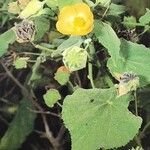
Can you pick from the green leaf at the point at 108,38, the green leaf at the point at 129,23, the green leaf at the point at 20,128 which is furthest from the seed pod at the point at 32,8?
the green leaf at the point at 20,128

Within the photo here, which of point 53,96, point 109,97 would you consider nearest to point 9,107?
point 53,96

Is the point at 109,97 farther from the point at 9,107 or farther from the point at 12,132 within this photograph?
the point at 9,107

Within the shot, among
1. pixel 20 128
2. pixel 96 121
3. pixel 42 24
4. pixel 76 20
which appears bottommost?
pixel 20 128

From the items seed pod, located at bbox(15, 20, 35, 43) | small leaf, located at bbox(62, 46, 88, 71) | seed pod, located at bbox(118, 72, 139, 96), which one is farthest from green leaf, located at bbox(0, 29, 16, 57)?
seed pod, located at bbox(118, 72, 139, 96)

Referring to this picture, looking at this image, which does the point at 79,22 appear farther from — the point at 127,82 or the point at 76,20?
the point at 127,82

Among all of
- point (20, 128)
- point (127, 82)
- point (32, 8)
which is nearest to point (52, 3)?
point (32, 8)

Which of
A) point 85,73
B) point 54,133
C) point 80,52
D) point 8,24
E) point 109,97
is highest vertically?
point 80,52
